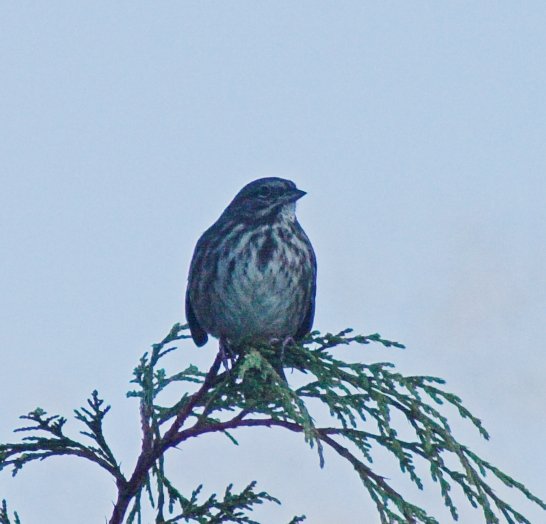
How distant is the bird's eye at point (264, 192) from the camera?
276 inches

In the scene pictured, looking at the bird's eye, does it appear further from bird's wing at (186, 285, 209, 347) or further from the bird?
bird's wing at (186, 285, 209, 347)

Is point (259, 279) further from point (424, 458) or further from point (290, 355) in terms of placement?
point (424, 458)

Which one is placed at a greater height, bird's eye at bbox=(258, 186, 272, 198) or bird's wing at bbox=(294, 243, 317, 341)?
bird's eye at bbox=(258, 186, 272, 198)

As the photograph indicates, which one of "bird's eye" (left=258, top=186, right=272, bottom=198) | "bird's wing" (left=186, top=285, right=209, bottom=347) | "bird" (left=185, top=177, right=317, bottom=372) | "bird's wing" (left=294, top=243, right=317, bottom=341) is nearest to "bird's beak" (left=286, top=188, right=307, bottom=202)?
"bird" (left=185, top=177, right=317, bottom=372)

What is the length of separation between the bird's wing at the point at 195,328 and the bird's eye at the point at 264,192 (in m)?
0.79

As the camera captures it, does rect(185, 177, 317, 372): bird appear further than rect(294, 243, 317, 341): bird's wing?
No

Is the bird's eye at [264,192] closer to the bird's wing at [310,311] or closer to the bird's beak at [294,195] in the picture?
the bird's beak at [294,195]

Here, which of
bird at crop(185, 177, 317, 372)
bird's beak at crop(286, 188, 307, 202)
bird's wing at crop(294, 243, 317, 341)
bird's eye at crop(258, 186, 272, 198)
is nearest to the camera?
bird at crop(185, 177, 317, 372)

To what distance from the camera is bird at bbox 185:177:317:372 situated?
630 cm

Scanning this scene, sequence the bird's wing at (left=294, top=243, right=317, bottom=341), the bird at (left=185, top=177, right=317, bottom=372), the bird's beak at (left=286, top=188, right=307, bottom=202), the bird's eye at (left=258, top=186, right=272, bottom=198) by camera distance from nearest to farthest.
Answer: the bird at (left=185, top=177, right=317, bottom=372) → the bird's wing at (left=294, top=243, right=317, bottom=341) → the bird's beak at (left=286, top=188, right=307, bottom=202) → the bird's eye at (left=258, top=186, right=272, bottom=198)

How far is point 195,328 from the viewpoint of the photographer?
7039 mm

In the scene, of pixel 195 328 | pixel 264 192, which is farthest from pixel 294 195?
pixel 195 328

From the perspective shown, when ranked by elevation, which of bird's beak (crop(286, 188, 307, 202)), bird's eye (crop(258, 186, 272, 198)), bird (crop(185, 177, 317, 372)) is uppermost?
bird's eye (crop(258, 186, 272, 198))

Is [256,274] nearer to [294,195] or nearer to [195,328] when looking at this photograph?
[294,195]
